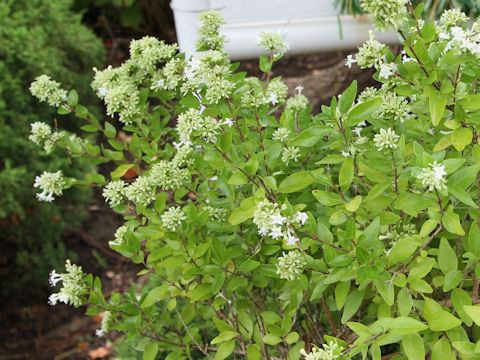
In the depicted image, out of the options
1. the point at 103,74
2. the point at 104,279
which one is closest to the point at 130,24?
the point at 104,279

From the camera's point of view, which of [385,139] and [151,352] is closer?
[385,139]

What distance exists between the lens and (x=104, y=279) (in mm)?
3232

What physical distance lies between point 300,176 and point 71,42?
2456mm

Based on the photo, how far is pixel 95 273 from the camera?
328 centimetres

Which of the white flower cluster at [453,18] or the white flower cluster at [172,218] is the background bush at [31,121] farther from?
the white flower cluster at [453,18]

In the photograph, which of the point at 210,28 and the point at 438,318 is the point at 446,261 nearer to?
the point at 438,318

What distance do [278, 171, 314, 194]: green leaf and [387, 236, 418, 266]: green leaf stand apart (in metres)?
0.25

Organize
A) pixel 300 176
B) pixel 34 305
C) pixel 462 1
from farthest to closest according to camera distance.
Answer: pixel 34 305 → pixel 462 1 → pixel 300 176

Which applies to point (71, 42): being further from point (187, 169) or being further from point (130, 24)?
point (187, 169)

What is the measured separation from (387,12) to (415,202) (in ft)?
1.22

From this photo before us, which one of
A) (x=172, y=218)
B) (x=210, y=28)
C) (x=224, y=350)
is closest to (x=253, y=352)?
(x=224, y=350)

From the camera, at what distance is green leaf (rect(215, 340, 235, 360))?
1437 mm

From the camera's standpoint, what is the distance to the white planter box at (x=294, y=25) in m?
2.91

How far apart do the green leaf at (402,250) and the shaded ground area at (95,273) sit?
66.0 inches
